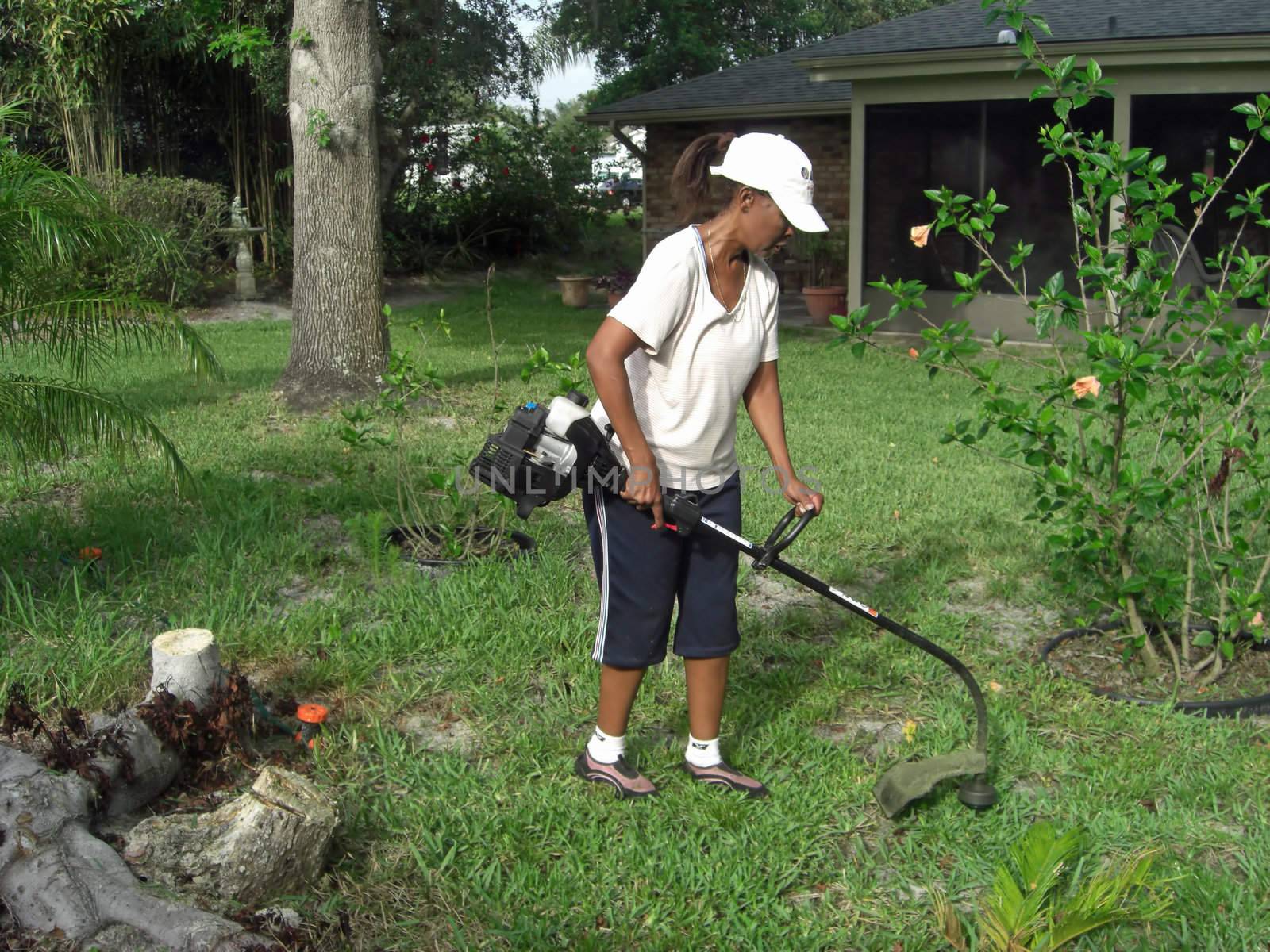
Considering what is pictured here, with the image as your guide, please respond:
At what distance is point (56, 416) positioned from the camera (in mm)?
4133

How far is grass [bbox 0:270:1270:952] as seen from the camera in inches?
117

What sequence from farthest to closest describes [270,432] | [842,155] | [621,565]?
1. [842,155]
2. [270,432]
3. [621,565]

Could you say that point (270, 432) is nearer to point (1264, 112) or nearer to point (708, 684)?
point (708, 684)

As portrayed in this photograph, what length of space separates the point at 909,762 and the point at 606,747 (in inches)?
31.8

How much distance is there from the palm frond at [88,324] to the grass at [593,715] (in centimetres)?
79

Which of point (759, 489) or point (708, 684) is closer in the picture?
point (708, 684)

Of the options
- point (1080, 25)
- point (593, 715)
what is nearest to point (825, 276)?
point (1080, 25)

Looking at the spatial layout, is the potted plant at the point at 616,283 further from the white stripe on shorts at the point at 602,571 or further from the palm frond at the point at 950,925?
the palm frond at the point at 950,925

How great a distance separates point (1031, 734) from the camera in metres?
3.83

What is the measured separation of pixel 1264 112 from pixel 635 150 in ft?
42.5

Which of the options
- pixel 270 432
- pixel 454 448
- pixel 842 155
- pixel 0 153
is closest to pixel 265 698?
pixel 0 153

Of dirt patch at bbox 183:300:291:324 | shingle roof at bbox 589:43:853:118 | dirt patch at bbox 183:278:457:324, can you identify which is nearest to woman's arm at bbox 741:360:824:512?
dirt patch at bbox 183:278:457:324

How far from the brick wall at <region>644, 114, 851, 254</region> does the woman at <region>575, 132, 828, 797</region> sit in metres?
12.0

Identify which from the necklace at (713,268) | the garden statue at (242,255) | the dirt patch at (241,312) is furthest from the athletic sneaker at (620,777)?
the garden statue at (242,255)
